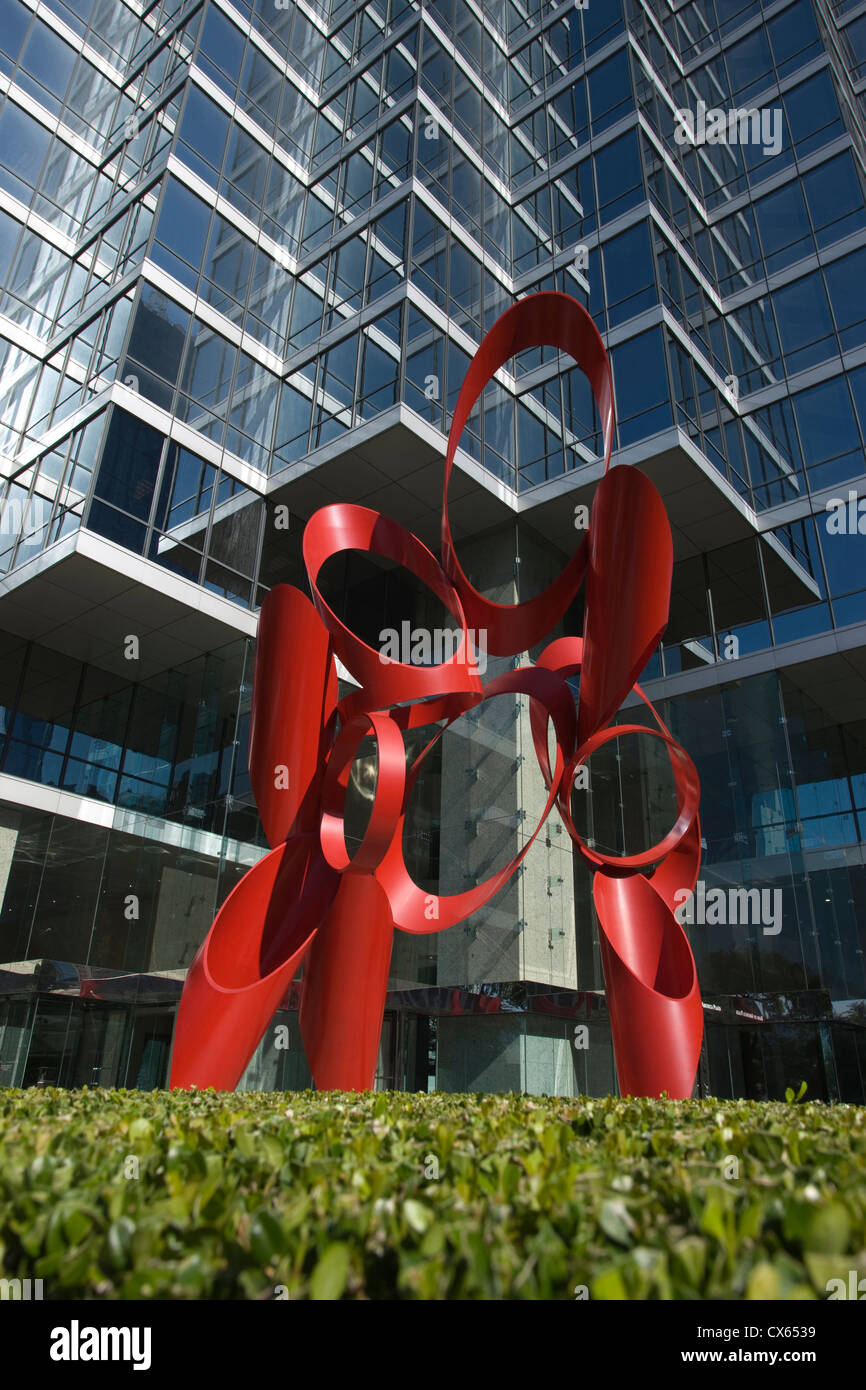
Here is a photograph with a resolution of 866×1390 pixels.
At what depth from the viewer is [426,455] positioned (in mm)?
19078

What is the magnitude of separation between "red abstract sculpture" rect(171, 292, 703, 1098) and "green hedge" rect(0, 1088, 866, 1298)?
579 cm

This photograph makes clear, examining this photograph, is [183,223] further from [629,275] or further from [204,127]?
[629,275]

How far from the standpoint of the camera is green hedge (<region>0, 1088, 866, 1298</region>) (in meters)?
1.73

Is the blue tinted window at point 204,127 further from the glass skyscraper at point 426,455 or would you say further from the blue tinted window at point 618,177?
the blue tinted window at point 618,177

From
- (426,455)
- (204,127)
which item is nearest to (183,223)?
(204,127)

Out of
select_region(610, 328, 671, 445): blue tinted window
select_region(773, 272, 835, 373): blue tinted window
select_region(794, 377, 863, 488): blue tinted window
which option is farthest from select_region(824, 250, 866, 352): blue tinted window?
select_region(610, 328, 671, 445): blue tinted window

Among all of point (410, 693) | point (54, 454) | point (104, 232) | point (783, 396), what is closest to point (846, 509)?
point (783, 396)

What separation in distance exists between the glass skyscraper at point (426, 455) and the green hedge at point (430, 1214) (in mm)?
14397

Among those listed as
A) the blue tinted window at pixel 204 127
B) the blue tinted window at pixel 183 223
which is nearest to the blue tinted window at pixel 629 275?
the blue tinted window at pixel 183 223

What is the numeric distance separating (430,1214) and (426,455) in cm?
1818

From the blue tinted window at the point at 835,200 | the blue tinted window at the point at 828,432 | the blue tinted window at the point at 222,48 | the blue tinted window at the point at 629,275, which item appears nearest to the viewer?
the blue tinted window at the point at 828,432

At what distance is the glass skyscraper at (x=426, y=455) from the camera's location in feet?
55.0
